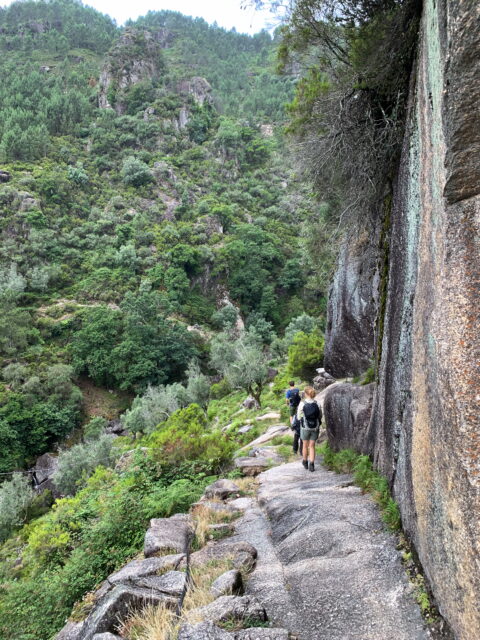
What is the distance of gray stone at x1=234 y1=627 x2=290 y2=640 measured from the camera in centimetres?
299

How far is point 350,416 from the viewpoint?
7.65m

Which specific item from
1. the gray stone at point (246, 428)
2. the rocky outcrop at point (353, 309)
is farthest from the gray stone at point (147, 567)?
the gray stone at point (246, 428)

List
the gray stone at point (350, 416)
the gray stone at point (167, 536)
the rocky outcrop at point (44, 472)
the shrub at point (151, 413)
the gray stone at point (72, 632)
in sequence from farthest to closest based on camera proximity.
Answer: the rocky outcrop at point (44, 472) < the shrub at point (151, 413) < the gray stone at point (350, 416) < the gray stone at point (167, 536) < the gray stone at point (72, 632)

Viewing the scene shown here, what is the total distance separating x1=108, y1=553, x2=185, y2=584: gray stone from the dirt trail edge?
1.05 metres

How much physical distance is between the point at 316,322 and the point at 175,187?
48739 millimetres

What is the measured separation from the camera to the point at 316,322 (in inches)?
1721

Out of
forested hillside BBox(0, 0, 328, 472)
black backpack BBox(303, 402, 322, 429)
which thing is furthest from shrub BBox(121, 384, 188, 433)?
black backpack BBox(303, 402, 322, 429)

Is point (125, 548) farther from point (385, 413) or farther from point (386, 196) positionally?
point (386, 196)

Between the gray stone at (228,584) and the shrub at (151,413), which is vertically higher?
the gray stone at (228,584)

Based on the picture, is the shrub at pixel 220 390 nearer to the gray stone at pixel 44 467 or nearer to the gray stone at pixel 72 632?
the gray stone at pixel 44 467

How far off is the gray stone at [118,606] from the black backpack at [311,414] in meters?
4.39

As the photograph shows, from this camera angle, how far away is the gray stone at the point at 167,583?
13.3ft

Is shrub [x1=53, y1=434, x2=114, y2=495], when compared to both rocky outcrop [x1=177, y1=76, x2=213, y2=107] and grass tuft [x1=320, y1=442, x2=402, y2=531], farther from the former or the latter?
rocky outcrop [x1=177, y1=76, x2=213, y2=107]

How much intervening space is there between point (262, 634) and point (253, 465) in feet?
22.3
